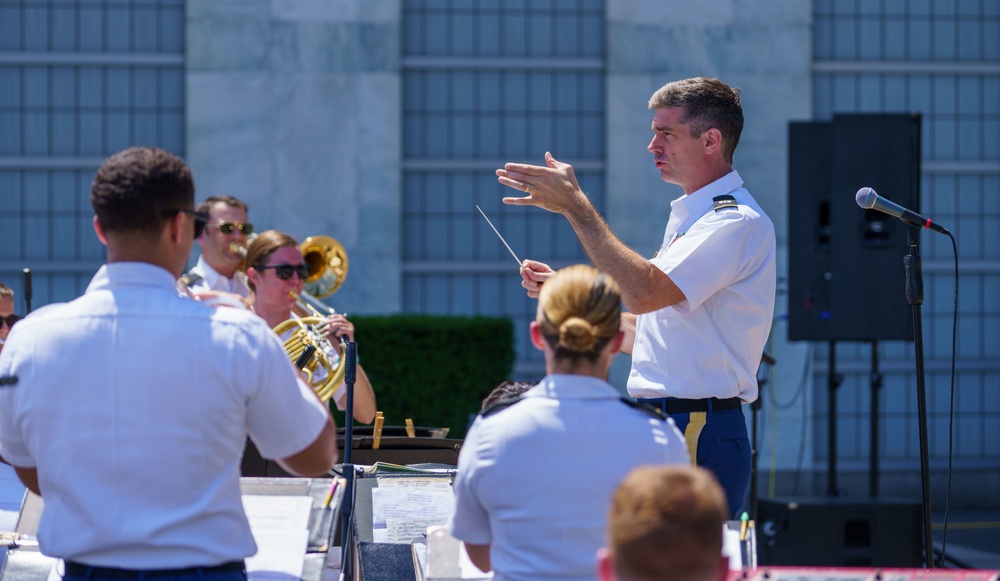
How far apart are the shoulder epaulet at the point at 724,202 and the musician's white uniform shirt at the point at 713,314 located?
0.02 metres

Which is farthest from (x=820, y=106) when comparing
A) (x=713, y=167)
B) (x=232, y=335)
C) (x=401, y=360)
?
(x=232, y=335)

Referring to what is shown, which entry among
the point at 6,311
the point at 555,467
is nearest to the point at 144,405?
the point at 555,467

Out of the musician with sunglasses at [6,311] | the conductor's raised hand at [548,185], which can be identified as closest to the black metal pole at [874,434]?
the conductor's raised hand at [548,185]

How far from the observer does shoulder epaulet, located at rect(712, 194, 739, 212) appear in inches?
163

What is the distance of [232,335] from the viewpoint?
8.87 ft

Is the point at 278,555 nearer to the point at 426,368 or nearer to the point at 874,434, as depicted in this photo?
the point at 874,434

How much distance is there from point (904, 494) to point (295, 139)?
19.4ft

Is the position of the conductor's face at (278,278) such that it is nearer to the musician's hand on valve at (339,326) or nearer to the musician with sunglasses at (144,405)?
the musician's hand on valve at (339,326)

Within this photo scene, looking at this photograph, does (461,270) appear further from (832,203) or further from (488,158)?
(832,203)

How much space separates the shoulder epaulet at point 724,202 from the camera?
4.15 metres

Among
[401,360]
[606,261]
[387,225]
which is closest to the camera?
[606,261]

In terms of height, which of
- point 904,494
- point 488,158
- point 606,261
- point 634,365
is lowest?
point 904,494

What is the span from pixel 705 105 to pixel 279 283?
2646mm

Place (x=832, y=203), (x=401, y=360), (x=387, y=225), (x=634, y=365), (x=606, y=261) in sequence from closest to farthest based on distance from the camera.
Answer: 1. (x=606, y=261)
2. (x=634, y=365)
3. (x=832, y=203)
4. (x=401, y=360)
5. (x=387, y=225)
